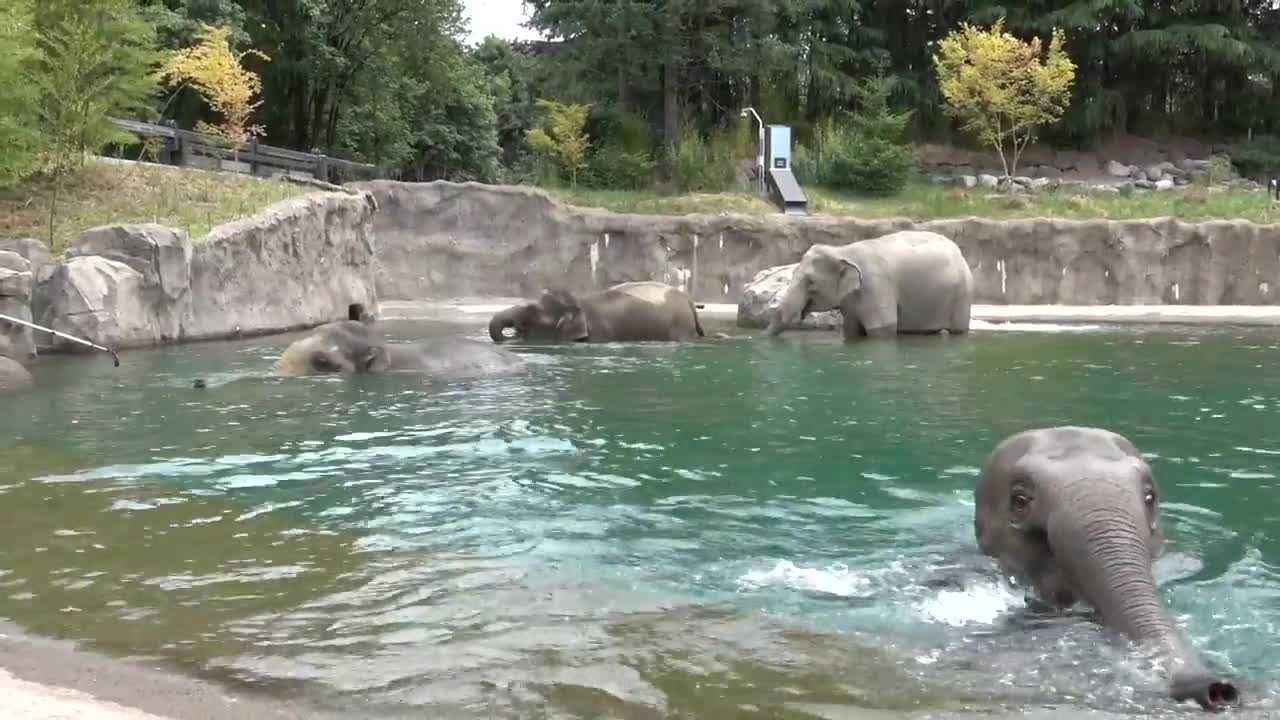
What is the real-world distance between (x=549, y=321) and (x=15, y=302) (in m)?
6.89

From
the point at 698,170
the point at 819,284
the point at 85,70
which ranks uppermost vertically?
the point at 85,70

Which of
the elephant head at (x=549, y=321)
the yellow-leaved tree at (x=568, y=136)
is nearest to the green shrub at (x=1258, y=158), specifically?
the yellow-leaved tree at (x=568, y=136)

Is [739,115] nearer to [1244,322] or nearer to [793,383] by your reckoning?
[1244,322]

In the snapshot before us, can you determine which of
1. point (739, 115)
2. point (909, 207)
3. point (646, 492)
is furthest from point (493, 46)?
point (646, 492)

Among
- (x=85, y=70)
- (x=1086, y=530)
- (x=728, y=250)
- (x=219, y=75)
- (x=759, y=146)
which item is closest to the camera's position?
(x=1086, y=530)

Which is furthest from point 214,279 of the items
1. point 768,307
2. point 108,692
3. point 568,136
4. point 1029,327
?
point 568,136

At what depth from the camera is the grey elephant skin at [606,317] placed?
1819 cm

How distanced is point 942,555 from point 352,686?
2990 mm

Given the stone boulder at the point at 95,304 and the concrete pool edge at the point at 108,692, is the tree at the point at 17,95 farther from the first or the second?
the concrete pool edge at the point at 108,692

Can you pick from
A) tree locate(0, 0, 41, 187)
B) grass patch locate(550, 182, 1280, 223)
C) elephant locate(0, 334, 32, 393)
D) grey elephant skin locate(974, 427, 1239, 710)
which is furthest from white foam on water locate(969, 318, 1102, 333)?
grey elephant skin locate(974, 427, 1239, 710)

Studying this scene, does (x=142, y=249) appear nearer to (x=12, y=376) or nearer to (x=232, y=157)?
(x=12, y=376)

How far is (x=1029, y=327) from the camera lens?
22.2 m

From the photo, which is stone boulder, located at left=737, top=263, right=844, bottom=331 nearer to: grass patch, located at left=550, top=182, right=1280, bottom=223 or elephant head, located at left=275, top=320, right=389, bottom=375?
grass patch, located at left=550, top=182, right=1280, bottom=223

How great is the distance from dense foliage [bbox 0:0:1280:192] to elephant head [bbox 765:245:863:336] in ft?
56.6
